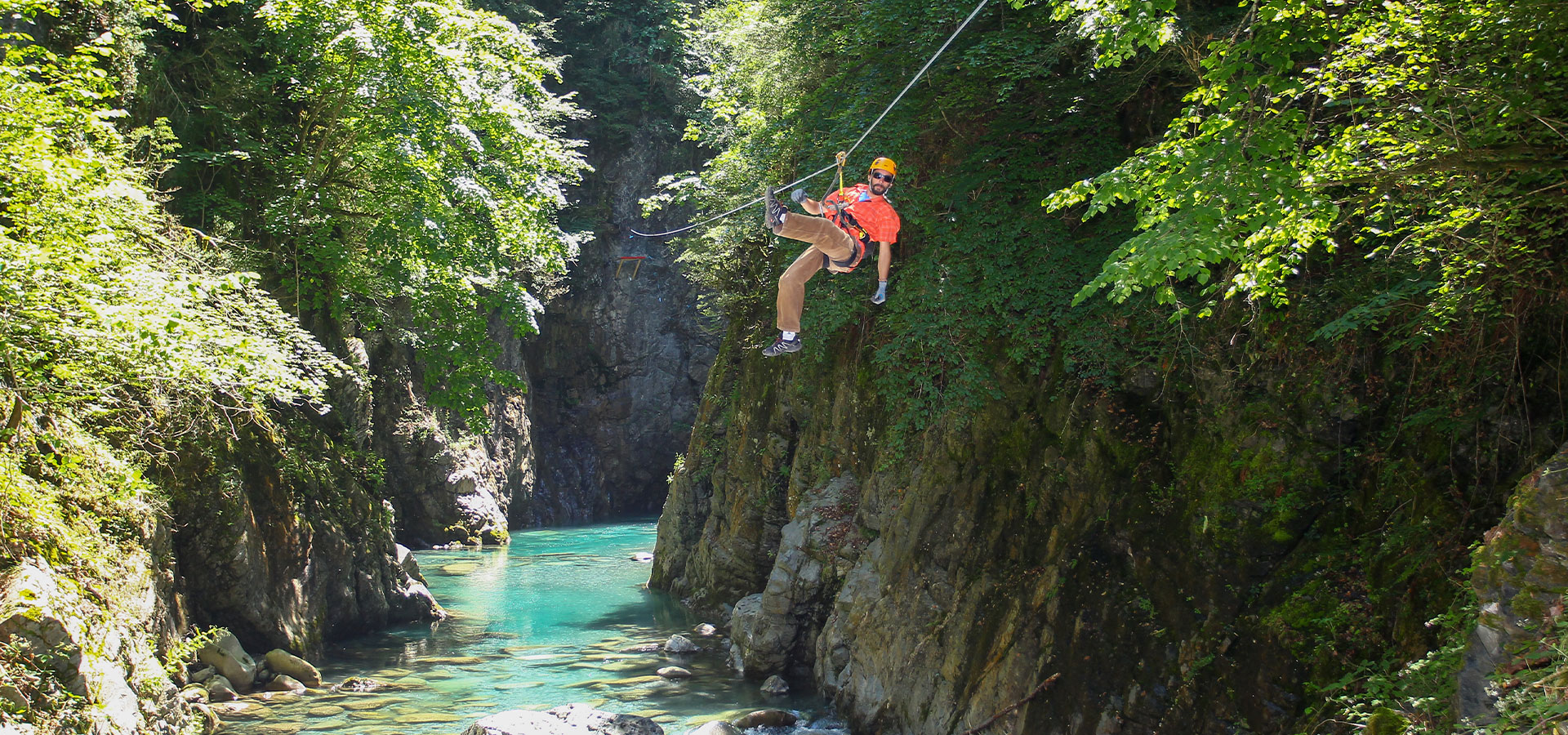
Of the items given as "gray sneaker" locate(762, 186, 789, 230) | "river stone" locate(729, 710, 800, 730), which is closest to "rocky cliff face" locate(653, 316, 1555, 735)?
"river stone" locate(729, 710, 800, 730)

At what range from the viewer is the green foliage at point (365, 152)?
1371 cm

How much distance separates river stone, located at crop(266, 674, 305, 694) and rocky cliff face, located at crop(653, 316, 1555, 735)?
18.3ft

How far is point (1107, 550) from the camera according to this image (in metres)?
8.22

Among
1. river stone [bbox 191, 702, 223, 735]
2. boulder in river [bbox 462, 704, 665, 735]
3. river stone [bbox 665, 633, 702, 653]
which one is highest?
river stone [bbox 191, 702, 223, 735]

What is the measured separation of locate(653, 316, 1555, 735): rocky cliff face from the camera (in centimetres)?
661

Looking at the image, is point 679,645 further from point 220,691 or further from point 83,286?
point 83,286

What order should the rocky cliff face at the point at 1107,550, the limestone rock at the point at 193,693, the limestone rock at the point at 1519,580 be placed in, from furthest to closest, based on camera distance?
the limestone rock at the point at 193,693, the rocky cliff face at the point at 1107,550, the limestone rock at the point at 1519,580

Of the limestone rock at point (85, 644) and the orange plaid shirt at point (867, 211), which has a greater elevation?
the orange plaid shirt at point (867, 211)

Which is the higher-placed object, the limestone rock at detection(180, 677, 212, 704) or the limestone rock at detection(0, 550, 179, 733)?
the limestone rock at detection(0, 550, 179, 733)

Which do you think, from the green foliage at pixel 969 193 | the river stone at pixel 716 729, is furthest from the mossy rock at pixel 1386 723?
the river stone at pixel 716 729

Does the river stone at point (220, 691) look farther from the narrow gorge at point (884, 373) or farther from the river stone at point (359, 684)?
the river stone at point (359, 684)

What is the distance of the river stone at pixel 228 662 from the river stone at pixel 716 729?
18.6 ft

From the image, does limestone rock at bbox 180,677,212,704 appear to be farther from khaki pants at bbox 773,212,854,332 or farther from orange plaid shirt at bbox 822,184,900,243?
orange plaid shirt at bbox 822,184,900,243

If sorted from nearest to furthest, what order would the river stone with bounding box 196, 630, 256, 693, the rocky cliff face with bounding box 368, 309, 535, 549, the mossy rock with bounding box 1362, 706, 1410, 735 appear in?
the mossy rock with bounding box 1362, 706, 1410, 735, the river stone with bounding box 196, 630, 256, 693, the rocky cliff face with bounding box 368, 309, 535, 549
